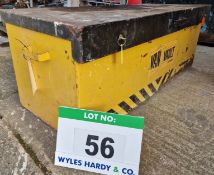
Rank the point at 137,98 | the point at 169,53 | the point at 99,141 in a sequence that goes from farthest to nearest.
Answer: the point at 169,53, the point at 137,98, the point at 99,141

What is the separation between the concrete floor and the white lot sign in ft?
0.29

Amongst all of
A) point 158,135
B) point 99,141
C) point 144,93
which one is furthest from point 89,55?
point 144,93

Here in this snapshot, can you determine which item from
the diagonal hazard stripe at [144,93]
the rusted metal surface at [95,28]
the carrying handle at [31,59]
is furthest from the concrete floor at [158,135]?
the rusted metal surface at [95,28]

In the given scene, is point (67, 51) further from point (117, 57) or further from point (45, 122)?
point (45, 122)

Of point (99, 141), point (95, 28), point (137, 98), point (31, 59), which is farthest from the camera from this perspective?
point (137, 98)

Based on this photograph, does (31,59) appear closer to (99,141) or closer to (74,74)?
(74,74)

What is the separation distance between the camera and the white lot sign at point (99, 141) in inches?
45.6

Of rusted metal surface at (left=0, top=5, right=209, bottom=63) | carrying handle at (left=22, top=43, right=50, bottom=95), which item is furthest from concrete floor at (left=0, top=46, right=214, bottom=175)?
rusted metal surface at (left=0, top=5, right=209, bottom=63)

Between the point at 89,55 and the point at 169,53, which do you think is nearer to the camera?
the point at 89,55

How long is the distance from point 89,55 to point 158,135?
29.2 inches

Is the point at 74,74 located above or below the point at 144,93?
above

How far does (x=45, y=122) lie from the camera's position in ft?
5.22

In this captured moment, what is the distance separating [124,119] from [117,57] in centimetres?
38

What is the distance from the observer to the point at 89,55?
1103 millimetres
